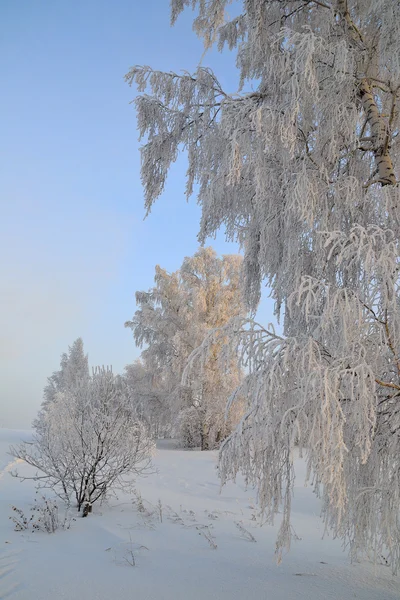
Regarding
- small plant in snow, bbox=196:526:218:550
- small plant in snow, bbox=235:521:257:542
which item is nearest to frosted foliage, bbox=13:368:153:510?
small plant in snow, bbox=196:526:218:550

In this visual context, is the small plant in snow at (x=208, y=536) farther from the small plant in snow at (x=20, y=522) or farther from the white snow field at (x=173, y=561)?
the small plant in snow at (x=20, y=522)

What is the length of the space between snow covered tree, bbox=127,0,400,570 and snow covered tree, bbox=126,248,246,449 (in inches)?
436

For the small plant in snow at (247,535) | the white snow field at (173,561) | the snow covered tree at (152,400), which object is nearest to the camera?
the white snow field at (173,561)

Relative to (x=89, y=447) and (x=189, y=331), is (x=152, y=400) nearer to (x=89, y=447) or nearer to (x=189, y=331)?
(x=189, y=331)

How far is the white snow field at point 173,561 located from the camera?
119 inches

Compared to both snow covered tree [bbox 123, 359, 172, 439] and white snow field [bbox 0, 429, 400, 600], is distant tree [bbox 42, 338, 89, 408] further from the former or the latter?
white snow field [bbox 0, 429, 400, 600]

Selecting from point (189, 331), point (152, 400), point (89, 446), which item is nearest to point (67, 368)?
point (152, 400)

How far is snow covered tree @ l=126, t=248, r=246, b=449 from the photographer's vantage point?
1551 cm

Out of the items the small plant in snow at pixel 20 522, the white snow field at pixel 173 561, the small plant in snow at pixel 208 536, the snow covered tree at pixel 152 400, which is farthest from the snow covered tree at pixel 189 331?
the small plant in snow at pixel 20 522

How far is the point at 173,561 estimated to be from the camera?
3.70 metres

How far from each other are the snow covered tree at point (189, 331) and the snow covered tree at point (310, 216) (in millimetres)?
11069

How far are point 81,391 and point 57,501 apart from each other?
1626 mm

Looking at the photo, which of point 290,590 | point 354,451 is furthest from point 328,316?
point 290,590

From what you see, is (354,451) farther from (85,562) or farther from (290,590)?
(85,562)
